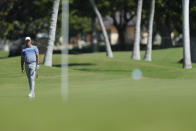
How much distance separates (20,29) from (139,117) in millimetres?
67503

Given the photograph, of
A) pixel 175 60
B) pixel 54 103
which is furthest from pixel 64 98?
pixel 175 60

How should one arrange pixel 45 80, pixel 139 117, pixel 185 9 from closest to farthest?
pixel 139 117, pixel 45 80, pixel 185 9

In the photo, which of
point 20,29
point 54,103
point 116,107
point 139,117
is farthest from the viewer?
point 20,29

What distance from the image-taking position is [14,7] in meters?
68.9

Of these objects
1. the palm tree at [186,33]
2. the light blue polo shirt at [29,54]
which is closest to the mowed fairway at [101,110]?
the light blue polo shirt at [29,54]

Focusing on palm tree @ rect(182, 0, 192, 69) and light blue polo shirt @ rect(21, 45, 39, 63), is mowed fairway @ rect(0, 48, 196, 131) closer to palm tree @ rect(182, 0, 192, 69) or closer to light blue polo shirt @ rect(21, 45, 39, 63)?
light blue polo shirt @ rect(21, 45, 39, 63)

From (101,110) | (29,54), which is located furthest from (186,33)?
(101,110)

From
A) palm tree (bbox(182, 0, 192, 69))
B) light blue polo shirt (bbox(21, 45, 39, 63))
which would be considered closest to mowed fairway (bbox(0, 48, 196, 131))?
light blue polo shirt (bbox(21, 45, 39, 63))

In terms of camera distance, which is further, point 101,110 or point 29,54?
point 29,54

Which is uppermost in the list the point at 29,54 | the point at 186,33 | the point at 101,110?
the point at 186,33

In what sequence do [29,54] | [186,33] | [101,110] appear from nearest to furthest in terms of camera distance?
1. [101,110]
2. [29,54]
3. [186,33]

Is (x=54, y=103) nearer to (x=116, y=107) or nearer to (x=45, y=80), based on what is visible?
(x=116, y=107)

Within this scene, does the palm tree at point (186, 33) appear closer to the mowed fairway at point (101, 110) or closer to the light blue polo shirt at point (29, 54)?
the mowed fairway at point (101, 110)

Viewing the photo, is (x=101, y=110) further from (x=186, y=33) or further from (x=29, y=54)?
(x=186, y=33)
